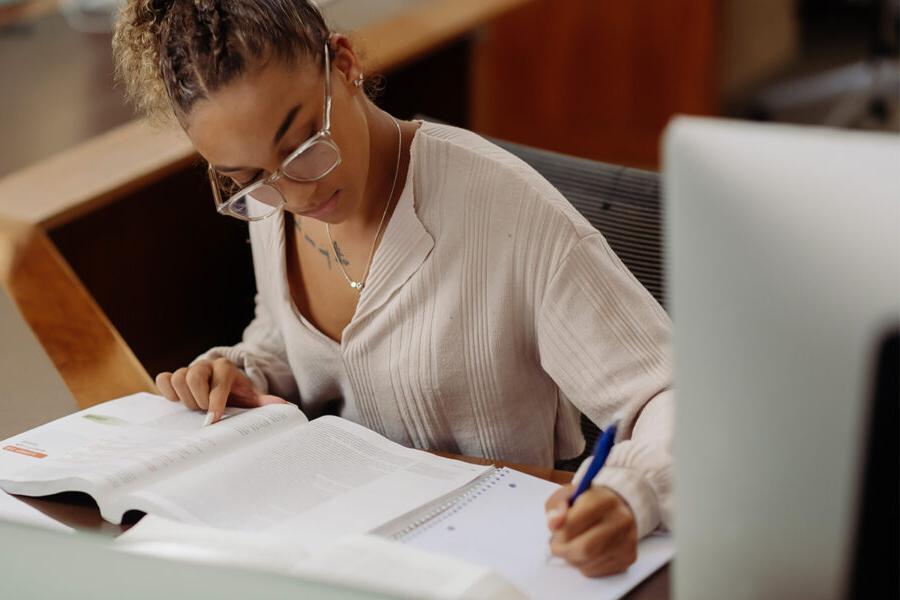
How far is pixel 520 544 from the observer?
99 centimetres

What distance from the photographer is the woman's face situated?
3.66ft

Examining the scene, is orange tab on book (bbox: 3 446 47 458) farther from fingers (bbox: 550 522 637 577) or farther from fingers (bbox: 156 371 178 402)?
fingers (bbox: 550 522 637 577)

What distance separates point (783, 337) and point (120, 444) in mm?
765

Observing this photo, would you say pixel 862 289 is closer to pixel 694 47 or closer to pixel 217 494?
pixel 217 494

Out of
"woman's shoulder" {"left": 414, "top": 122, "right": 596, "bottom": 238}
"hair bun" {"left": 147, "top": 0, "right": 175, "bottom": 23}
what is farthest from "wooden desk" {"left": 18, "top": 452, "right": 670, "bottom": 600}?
"hair bun" {"left": 147, "top": 0, "right": 175, "bottom": 23}

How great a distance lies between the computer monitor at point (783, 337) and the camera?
615mm

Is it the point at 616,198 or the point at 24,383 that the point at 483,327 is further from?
the point at 24,383

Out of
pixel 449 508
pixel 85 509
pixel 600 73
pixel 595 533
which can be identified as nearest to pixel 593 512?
pixel 595 533

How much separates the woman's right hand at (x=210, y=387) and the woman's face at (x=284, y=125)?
216mm

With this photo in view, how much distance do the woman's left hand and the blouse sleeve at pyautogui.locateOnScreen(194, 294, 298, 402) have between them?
577 mm

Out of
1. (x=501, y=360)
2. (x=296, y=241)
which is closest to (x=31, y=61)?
(x=296, y=241)

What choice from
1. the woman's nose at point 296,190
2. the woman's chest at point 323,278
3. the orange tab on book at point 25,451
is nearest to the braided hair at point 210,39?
the woman's nose at point 296,190

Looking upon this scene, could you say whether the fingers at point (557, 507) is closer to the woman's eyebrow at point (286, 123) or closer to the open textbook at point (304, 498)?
the open textbook at point (304, 498)

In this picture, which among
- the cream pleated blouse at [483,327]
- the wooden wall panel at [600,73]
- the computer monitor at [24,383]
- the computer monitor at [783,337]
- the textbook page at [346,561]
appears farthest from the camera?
the wooden wall panel at [600,73]
